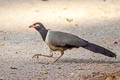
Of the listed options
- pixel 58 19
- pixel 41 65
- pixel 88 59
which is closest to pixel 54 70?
pixel 41 65

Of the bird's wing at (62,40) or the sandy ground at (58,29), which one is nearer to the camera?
the sandy ground at (58,29)

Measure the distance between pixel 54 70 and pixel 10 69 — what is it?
25.6 inches

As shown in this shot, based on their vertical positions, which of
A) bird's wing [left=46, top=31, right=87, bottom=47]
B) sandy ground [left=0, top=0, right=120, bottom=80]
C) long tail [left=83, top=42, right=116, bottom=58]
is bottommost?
sandy ground [left=0, top=0, right=120, bottom=80]

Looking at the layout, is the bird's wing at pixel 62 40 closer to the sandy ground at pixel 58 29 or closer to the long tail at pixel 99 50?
the long tail at pixel 99 50

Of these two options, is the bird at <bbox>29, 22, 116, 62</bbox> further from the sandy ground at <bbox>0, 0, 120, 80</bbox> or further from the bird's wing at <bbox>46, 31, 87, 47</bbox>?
the sandy ground at <bbox>0, 0, 120, 80</bbox>

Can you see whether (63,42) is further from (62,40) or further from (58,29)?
(58,29)

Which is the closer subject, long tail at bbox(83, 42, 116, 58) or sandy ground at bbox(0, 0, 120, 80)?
sandy ground at bbox(0, 0, 120, 80)

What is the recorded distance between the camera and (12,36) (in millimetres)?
11016

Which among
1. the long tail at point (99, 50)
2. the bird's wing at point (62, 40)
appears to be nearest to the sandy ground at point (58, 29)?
the long tail at point (99, 50)

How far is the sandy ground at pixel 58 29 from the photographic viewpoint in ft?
26.0

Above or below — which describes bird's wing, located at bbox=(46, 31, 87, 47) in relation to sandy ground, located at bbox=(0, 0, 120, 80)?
above

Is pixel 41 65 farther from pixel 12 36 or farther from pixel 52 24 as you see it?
pixel 52 24

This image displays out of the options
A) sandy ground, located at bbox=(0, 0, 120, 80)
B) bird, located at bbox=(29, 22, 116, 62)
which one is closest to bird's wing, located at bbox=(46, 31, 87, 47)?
bird, located at bbox=(29, 22, 116, 62)

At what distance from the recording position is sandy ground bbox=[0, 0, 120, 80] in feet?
26.0
